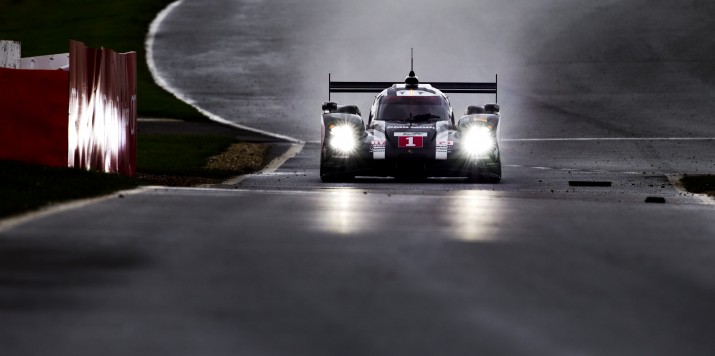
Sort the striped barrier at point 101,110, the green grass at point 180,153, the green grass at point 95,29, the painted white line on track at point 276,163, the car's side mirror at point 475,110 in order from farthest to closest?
the green grass at point 95,29 < the green grass at point 180,153 < the car's side mirror at point 475,110 < the painted white line on track at point 276,163 < the striped barrier at point 101,110

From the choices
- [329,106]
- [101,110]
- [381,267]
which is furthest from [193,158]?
[381,267]

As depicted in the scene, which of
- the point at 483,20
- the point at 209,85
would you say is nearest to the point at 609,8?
the point at 483,20

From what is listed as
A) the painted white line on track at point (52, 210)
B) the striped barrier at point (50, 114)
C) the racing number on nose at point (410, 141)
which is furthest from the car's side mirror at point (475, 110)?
the painted white line on track at point (52, 210)

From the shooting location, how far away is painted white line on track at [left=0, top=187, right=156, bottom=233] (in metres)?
12.7

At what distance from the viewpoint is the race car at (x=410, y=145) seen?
22.3m

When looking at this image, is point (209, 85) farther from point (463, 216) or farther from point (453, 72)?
point (463, 216)

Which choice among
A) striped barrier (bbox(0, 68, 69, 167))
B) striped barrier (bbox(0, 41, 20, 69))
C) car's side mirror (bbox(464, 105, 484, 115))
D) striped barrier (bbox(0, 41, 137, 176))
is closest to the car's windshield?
car's side mirror (bbox(464, 105, 484, 115))

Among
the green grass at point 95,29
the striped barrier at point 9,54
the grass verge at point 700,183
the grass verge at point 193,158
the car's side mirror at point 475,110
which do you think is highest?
the green grass at point 95,29

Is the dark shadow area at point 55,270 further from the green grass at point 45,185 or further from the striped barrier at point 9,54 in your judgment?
the striped barrier at point 9,54

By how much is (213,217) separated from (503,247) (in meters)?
3.21

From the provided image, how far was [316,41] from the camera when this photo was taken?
A: 5156 centimetres

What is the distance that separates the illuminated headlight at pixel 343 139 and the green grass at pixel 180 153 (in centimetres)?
233

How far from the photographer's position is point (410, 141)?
22266 millimetres

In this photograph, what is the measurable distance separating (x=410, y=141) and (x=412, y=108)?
1.36 meters
